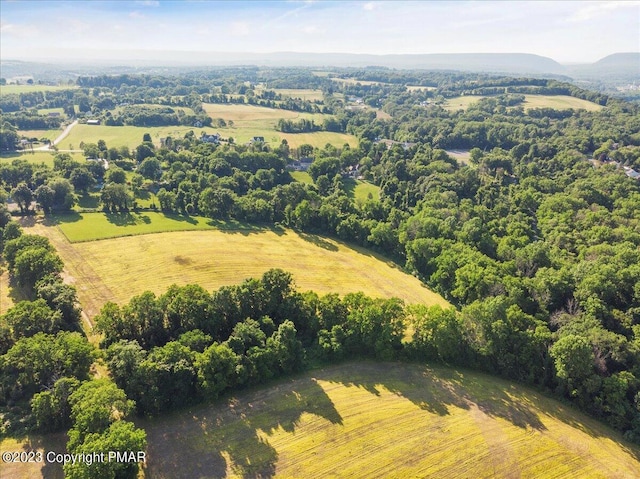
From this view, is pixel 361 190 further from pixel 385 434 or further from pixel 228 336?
pixel 385 434

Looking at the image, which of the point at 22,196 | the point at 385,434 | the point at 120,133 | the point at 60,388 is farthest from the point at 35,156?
the point at 385,434

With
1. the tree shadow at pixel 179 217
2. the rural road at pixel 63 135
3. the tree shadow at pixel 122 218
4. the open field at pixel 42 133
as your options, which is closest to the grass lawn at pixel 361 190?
the tree shadow at pixel 179 217

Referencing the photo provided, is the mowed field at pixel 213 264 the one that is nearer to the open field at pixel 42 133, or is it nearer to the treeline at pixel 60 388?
the treeline at pixel 60 388

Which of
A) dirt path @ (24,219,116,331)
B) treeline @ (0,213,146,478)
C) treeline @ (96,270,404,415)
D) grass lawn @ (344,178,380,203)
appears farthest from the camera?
grass lawn @ (344,178,380,203)

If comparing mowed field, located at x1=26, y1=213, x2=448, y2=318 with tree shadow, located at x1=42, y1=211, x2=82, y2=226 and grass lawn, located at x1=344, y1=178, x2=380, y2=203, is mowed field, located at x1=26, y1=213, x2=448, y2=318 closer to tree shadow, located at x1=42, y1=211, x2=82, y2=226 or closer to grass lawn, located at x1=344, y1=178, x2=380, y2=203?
tree shadow, located at x1=42, y1=211, x2=82, y2=226

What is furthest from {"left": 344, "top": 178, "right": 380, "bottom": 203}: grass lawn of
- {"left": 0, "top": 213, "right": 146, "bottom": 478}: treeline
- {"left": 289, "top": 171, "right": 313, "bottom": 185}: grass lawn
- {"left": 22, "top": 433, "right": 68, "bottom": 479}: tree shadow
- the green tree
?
{"left": 22, "top": 433, "right": 68, "bottom": 479}: tree shadow
